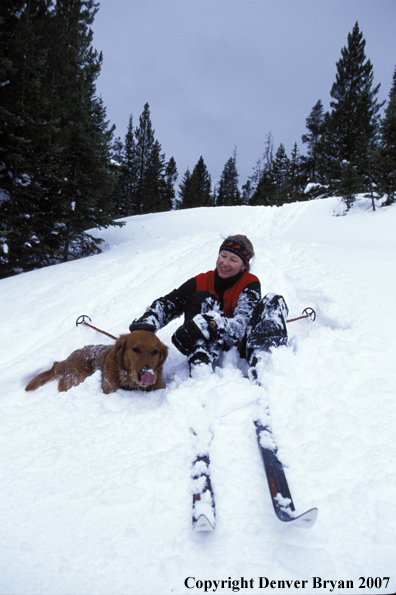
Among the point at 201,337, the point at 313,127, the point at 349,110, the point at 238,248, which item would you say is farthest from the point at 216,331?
the point at 313,127

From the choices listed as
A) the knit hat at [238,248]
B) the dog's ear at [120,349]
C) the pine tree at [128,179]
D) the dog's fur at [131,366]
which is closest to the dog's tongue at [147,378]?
the dog's fur at [131,366]

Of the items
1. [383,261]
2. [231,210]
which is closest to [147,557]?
[383,261]

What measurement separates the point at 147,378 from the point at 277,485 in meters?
1.04

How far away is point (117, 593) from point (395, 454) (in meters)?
1.33

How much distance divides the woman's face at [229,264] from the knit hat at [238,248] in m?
0.03

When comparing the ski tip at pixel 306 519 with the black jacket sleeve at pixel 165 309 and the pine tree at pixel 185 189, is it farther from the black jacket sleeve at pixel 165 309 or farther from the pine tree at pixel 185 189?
the pine tree at pixel 185 189

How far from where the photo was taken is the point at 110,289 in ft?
16.4

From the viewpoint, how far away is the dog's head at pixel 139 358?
2.07 metres

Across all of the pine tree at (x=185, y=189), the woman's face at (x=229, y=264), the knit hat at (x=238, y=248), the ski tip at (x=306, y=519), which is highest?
the pine tree at (x=185, y=189)

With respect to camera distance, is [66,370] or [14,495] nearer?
[14,495]

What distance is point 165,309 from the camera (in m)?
2.67

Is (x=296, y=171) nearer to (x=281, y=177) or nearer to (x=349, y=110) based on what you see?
(x=281, y=177)

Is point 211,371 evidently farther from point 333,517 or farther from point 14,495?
point 14,495

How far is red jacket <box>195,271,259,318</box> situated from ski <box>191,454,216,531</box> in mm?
1566
